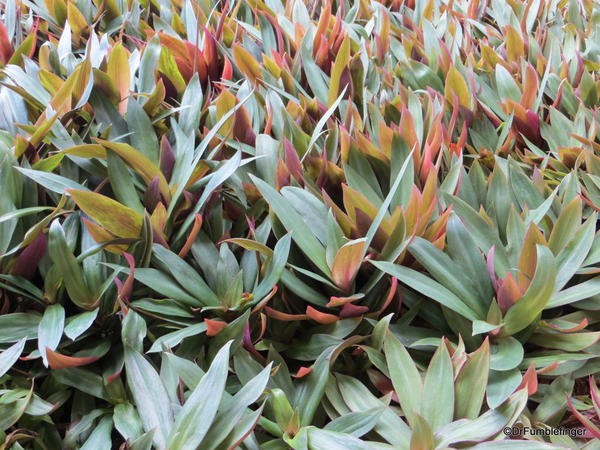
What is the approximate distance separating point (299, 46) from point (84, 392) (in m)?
1.07

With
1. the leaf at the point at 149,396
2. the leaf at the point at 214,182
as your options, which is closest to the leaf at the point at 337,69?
the leaf at the point at 214,182

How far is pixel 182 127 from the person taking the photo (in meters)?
1.28

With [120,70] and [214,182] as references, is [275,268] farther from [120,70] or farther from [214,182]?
[120,70]

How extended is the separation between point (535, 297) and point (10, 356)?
79 centimetres

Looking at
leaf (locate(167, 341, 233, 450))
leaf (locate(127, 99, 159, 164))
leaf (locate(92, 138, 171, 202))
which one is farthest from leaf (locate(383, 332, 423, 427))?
leaf (locate(127, 99, 159, 164))

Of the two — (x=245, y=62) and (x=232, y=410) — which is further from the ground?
(x=245, y=62)

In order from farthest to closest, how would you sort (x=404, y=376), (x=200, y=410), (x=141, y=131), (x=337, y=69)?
(x=337, y=69)
(x=141, y=131)
(x=404, y=376)
(x=200, y=410)

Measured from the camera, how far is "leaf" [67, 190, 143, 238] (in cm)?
98

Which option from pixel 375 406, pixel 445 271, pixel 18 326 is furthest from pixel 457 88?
pixel 18 326

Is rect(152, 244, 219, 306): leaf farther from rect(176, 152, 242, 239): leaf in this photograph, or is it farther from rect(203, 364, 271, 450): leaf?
rect(203, 364, 271, 450): leaf

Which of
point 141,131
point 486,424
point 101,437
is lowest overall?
point 101,437

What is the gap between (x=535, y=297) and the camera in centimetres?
91

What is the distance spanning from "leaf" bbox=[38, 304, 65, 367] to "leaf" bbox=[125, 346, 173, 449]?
0.12 m

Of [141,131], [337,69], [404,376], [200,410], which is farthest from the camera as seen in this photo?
[337,69]
